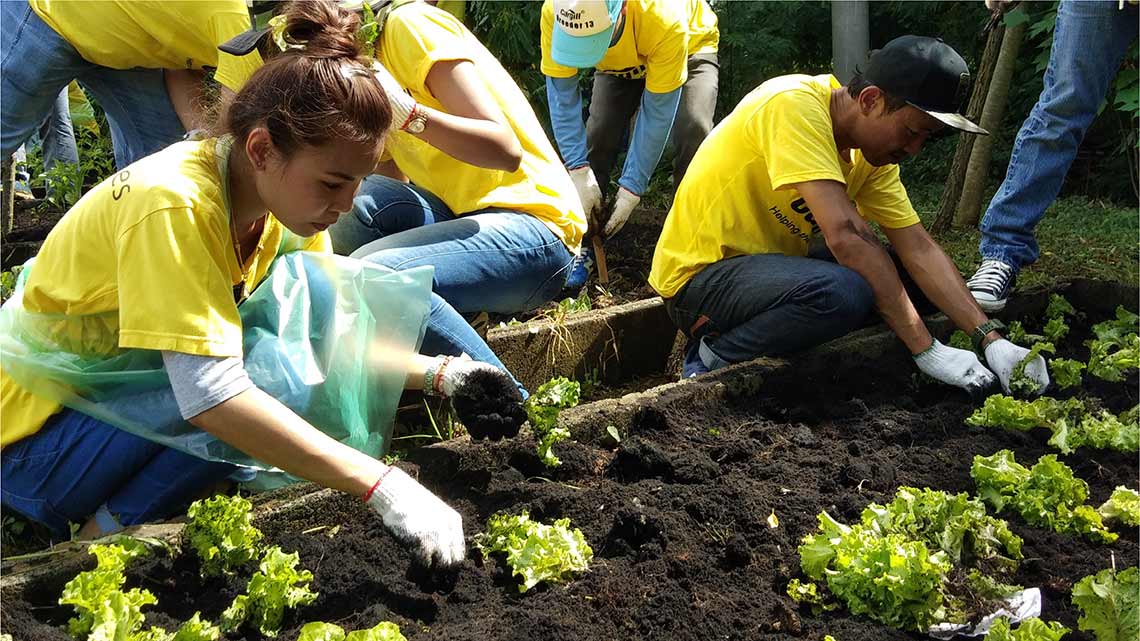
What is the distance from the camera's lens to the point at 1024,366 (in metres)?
3.18

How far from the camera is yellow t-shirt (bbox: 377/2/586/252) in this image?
3074 millimetres

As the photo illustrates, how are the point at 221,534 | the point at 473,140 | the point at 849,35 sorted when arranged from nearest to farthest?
1. the point at 221,534
2. the point at 473,140
3. the point at 849,35

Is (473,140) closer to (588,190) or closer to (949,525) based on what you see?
(949,525)

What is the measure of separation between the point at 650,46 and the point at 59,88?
2421mm

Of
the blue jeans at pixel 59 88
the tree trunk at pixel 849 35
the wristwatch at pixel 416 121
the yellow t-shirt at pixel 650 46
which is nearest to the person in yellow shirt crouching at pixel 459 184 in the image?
the wristwatch at pixel 416 121

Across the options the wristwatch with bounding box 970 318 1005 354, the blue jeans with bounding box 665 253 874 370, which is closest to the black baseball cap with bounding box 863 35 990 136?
the blue jeans with bounding box 665 253 874 370

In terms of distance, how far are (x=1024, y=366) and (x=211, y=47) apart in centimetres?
291

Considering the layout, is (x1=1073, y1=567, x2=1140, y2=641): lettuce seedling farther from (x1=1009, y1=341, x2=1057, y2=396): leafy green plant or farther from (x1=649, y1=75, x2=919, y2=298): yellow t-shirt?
(x1=649, y1=75, x2=919, y2=298): yellow t-shirt

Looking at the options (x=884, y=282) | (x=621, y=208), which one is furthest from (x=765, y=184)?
(x=621, y=208)

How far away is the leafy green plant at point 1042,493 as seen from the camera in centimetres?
239

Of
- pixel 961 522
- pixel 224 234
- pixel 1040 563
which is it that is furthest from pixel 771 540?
pixel 224 234

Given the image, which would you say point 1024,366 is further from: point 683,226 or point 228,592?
point 228,592

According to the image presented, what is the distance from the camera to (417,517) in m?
2.07

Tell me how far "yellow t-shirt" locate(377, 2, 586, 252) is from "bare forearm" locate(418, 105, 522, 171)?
207 mm
